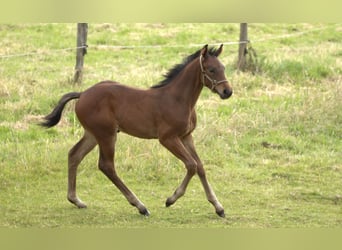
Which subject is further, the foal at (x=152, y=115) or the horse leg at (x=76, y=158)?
the horse leg at (x=76, y=158)

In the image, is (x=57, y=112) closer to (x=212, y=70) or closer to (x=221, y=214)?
(x=212, y=70)

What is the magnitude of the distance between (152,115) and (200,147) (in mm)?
2208

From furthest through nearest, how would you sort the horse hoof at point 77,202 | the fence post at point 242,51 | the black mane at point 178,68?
1. the fence post at point 242,51
2. the horse hoof at point 77,202
3. the black mane at point 178,68

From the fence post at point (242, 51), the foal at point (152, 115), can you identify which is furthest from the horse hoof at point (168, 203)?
the fence post at point (242, 51)

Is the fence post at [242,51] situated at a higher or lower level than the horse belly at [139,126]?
higher

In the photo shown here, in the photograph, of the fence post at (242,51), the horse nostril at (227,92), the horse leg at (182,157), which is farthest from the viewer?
the fence post at (242,51)

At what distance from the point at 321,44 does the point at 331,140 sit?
17.5 feet

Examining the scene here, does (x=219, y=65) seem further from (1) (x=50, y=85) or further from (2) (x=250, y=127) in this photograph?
(1) (x=50, y=85)

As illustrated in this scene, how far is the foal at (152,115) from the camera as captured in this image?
6.21 metres

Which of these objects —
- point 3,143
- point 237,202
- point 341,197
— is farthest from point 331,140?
point 3,143

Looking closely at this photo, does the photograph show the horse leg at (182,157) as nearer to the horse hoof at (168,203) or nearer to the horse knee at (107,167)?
the horse hoof at (168,203)

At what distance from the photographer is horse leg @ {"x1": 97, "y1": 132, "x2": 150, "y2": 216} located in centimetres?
624

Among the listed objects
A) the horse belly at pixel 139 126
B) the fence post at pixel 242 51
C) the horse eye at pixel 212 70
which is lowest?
the horse belly at pixel 139 126

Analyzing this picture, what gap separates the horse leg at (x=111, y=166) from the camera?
624cm
